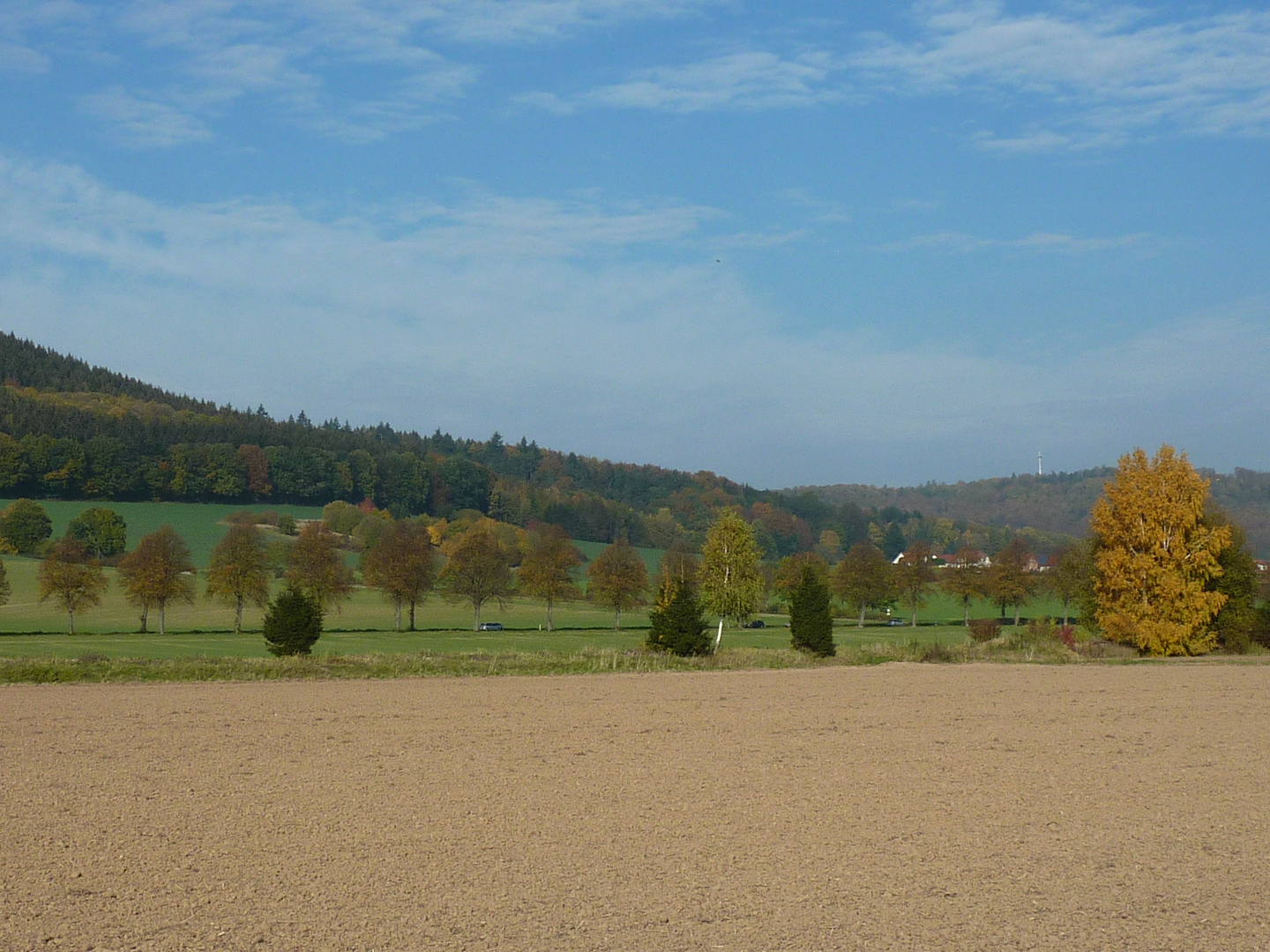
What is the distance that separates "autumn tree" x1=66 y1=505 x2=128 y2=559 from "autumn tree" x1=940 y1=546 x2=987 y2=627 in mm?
70216

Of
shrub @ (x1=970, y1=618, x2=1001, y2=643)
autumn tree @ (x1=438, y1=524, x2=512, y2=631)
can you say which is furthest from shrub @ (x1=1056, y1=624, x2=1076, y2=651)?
autumn tree @ (x1=438, y1=524, x2=512, y2=631)

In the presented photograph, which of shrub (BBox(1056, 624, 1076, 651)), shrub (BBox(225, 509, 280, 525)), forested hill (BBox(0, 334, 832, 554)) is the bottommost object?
shrub (BBox(1056, 624, 1076, 651))

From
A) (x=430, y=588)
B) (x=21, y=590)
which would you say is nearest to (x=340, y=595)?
(x=430, y=588)

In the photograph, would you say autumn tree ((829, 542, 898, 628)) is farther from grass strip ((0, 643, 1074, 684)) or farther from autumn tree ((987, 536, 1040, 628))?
grass strip ((0, 643, 1074, 684))

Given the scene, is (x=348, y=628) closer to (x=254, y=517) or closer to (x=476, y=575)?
(x=476, y=575)

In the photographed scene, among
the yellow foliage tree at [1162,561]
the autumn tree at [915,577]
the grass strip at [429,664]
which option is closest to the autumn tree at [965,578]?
the autumn tree at [915,577]

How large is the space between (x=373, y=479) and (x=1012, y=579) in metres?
80.2

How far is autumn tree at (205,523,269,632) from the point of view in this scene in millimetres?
73438

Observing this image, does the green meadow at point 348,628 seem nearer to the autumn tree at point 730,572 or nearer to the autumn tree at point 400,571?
the autumn tree at point 400,571

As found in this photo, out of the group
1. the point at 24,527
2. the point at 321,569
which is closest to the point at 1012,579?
the point at 321,569

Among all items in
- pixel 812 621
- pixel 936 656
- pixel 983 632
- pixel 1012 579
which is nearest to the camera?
pixel 936 656

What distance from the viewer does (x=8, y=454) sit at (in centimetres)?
11712

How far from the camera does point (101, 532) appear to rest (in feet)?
337

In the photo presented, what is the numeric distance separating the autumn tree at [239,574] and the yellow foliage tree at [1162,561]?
49641 mm
